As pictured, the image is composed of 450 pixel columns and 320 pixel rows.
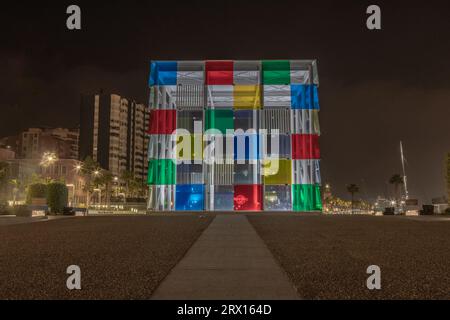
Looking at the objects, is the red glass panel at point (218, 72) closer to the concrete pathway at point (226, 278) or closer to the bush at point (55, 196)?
the bush at point (55, 196)

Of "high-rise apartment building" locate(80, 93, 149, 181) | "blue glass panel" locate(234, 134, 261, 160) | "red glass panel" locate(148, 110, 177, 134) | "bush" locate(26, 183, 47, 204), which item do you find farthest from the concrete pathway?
"high-rise apartment building" locate(80, 93, 149, 181)

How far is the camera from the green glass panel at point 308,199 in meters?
54.0

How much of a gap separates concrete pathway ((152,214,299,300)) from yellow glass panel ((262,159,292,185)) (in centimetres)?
4283

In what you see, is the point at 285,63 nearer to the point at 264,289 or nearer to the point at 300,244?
the point at 300,244

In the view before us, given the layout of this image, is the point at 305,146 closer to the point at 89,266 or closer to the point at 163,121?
the point at 163,121

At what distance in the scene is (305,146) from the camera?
54.3 m

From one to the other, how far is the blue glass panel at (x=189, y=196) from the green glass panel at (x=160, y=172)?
5.18ft

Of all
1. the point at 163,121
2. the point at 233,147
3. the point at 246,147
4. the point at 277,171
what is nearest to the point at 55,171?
the point at 163,121

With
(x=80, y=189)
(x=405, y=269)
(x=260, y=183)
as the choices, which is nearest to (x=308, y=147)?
(x=260, y=183)

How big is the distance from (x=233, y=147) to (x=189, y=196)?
8.40m

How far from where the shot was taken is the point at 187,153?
55969 mm

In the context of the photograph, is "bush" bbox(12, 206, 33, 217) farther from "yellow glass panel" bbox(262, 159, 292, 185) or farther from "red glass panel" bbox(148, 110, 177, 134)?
"yellow glass panel" bbox(262, 159, 292, 185)

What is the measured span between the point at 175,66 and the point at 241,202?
1896cm

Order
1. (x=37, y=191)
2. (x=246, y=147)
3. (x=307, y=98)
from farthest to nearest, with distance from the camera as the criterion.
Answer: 1. (x=246, y=147)
2. (x=307, y=98)
3. (x=37, y=191)
